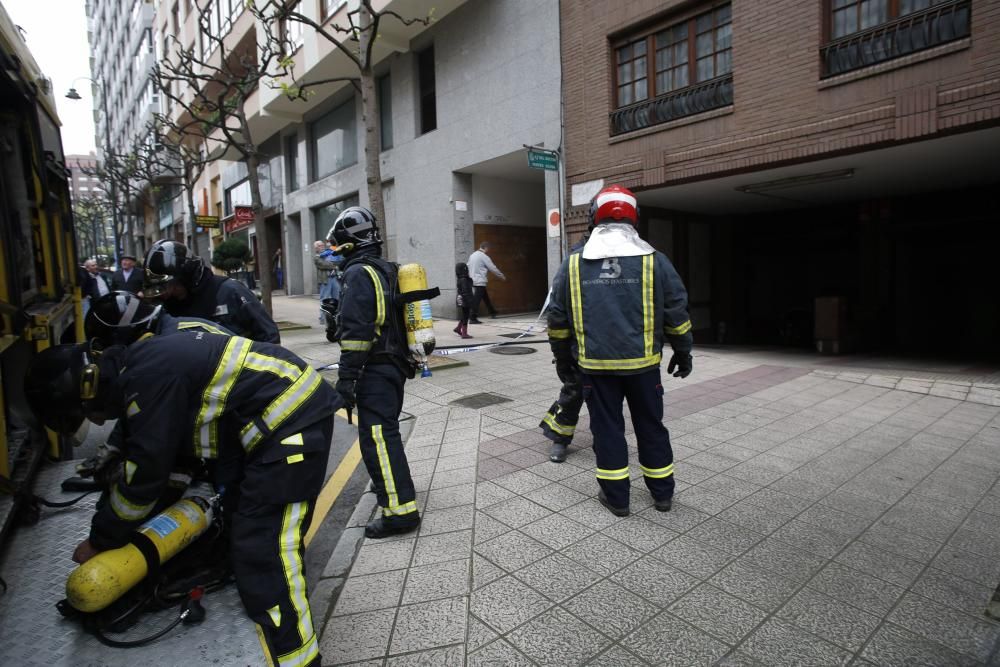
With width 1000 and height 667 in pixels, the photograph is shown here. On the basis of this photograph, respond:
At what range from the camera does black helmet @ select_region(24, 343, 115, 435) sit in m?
2.13

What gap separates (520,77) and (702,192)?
4.64m

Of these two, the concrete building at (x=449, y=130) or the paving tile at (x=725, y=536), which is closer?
the paving tile at (x=725, y=536)

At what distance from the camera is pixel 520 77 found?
12586mm

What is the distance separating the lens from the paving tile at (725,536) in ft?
10.2

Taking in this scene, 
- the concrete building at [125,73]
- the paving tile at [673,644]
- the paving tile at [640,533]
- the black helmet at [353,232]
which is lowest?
the paving tile at [673,644]

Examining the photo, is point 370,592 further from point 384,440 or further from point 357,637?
point 384,440

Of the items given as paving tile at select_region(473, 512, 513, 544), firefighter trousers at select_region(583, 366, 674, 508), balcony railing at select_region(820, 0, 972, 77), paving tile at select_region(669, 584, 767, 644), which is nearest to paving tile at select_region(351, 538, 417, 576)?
paving tile at select_region(473, 512, 513, 544)

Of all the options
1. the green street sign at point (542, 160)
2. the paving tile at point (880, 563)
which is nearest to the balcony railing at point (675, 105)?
the green street sign at point (542, 160)

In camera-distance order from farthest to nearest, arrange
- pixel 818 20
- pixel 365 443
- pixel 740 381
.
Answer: pixel 818 20 → pixel 740 381 → pixel 365 443

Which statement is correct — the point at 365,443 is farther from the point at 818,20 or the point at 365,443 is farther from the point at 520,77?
the point at 520,77

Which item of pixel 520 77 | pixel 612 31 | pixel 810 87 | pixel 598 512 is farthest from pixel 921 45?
pixel 598 512

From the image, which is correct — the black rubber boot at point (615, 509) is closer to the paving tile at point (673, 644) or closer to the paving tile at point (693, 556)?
the paving tile at point (693, 556)

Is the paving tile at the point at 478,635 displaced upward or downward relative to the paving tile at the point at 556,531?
downward

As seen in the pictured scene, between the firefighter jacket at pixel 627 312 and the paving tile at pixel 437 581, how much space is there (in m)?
1.35
